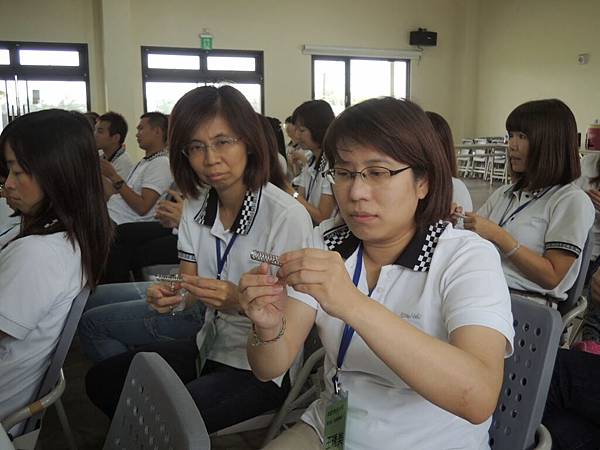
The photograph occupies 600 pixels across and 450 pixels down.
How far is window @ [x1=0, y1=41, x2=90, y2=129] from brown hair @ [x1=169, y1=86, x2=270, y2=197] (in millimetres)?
8677

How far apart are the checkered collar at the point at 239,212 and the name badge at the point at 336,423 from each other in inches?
29.0

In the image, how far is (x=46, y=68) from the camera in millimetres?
9445

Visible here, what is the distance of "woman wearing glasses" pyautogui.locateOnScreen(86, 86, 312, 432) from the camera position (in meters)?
1.58

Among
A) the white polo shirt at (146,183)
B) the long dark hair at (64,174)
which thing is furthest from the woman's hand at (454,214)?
the white polo shirt at (146,183)

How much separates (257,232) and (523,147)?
120cm

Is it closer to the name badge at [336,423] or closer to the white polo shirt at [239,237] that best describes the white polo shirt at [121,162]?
the white polo shirt at [239,237]

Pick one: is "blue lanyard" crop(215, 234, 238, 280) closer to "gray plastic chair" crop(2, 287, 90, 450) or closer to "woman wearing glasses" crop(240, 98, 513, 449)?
"gray plastic chair" crop(2, 287, 90, 450)

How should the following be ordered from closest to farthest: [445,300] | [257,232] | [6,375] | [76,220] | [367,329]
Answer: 1. [367,329]
2. [445,300]
3. [6,375]
4. [76,220]
5. [257,232]

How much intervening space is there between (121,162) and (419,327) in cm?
386

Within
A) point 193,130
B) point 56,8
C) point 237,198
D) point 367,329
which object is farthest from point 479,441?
point 56,8

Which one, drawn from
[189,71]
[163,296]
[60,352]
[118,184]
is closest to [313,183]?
[118,184]

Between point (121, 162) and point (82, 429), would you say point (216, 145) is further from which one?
point (121, 162)

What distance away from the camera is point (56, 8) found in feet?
30.2

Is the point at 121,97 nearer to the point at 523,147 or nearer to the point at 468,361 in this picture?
the point at 523,147
